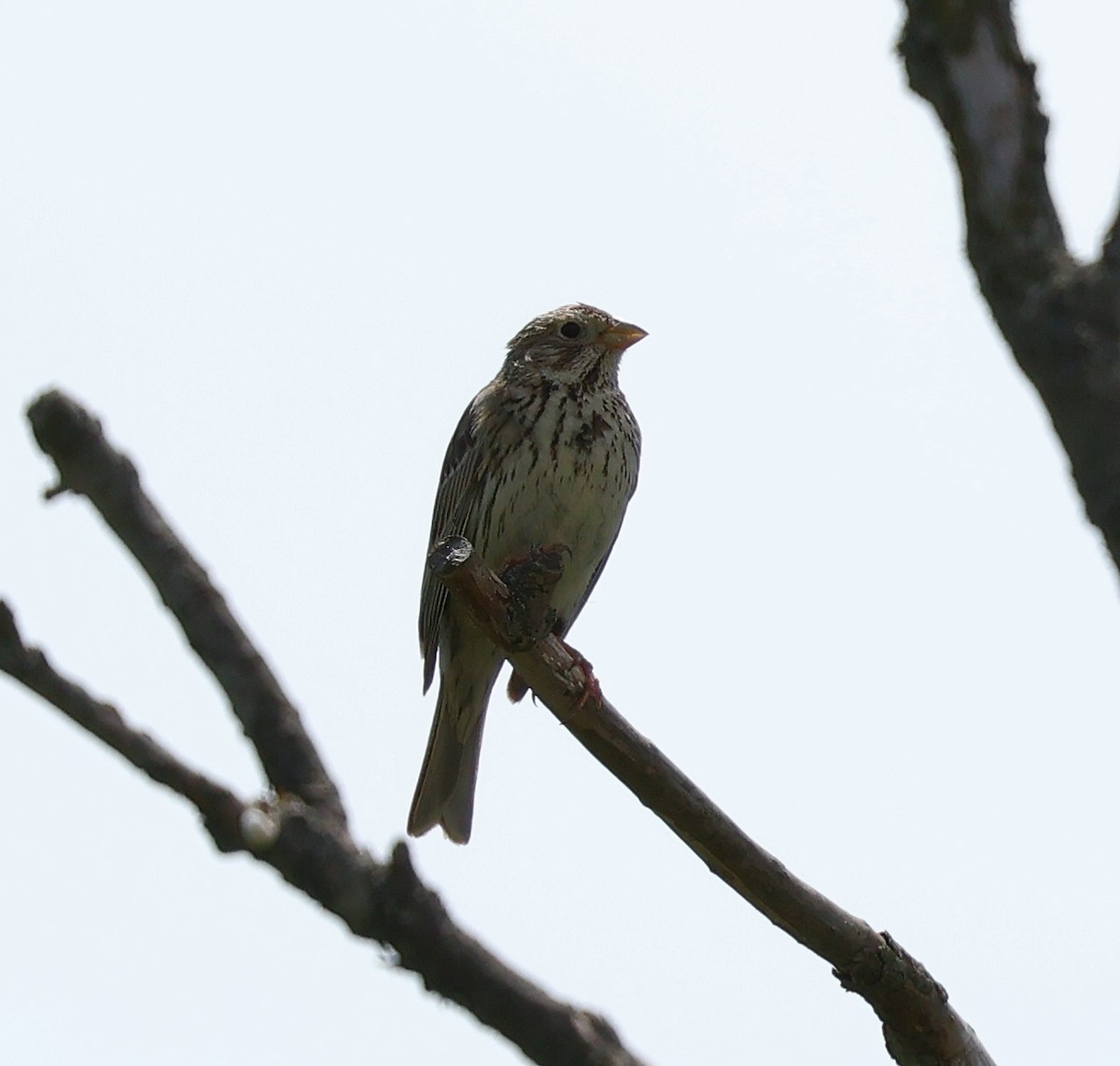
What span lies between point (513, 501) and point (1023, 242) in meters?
5.01

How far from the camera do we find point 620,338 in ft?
28.2

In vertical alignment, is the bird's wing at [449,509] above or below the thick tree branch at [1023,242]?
above

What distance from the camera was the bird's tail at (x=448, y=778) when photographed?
768cm

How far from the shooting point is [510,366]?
8.65 m

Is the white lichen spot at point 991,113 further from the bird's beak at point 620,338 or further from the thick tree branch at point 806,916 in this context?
the bird's beak at point 620,338

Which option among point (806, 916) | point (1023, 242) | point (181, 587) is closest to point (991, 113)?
point (1023, 242)

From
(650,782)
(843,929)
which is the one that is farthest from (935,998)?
(650,782)

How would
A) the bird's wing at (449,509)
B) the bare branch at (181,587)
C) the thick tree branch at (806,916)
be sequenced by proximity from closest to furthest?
the bare branch at (181,587), the thick tree branch at (806,916), the bird's wing at (449,509)

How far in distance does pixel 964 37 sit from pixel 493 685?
18.4 feet

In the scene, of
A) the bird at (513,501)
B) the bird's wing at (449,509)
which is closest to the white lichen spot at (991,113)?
the bird at (513,501)

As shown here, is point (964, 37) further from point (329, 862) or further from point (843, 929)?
point (843, 929)

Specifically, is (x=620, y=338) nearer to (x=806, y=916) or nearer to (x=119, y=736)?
(x=806, y=916)

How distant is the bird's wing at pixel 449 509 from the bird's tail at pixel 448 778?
0.85 feet

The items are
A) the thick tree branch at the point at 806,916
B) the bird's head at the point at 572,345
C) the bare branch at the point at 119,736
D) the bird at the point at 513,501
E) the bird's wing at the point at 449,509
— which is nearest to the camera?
the bare branch at the point at 119,736
